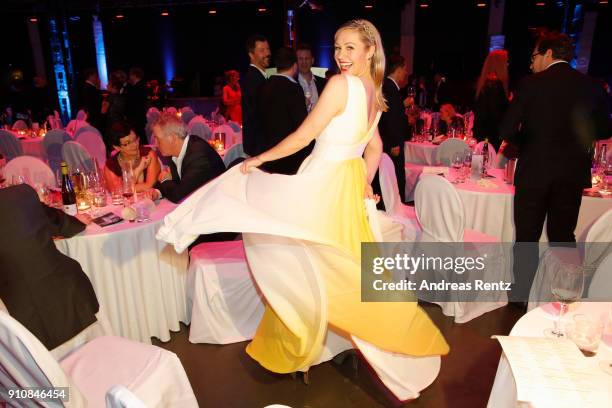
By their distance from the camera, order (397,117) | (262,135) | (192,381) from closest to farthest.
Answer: (192,381) < (397,117) < (262,135)

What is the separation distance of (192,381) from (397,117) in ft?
9.46

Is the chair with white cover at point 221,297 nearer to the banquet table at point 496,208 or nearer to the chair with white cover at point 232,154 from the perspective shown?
the banquet table at point 496,208

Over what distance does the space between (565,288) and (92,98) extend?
22.8 feet

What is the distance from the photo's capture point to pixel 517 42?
43.5ft

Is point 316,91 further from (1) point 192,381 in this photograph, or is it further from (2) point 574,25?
(2) point 574,25

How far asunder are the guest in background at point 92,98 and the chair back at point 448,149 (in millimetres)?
4640

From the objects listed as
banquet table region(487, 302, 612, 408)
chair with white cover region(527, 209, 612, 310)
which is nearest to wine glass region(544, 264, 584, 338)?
banquet table region(487, 302, 612, 408)

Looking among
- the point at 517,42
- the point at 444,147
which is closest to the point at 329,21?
the point at 517,42

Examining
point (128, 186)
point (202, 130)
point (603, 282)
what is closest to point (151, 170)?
point (128, 186)

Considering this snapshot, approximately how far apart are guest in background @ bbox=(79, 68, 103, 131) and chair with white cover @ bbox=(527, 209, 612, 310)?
591 centimetres

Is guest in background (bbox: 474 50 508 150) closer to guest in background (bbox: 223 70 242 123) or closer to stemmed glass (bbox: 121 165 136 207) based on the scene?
stemmed glass (bbox: 121 165 136 207)

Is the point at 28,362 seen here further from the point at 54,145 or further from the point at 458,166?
the point at 54,145

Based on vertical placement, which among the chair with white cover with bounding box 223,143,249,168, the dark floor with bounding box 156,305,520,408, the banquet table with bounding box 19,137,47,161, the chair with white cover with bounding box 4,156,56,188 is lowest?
the dark floor with bounding box 156,305,520,408

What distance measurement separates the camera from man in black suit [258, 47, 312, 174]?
4.58m
